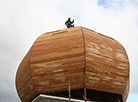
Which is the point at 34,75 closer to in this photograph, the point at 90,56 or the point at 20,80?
the point at 20,80

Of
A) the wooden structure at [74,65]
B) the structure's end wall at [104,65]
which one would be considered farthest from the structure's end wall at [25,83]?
the structure's end wall at [104,65]

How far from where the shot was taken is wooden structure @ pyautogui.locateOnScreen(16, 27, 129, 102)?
12.7 metres

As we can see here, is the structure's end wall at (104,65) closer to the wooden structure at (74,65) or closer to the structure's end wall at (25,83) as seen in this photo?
the wooden structure at (74,65)

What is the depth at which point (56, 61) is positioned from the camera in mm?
13125

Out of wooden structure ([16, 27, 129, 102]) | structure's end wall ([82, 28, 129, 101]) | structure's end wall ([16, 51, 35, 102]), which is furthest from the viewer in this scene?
structure's end wall ([16, 51, 35, 102])

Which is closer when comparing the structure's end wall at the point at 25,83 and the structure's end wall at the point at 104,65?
the structure's end wall at the point at 104,65

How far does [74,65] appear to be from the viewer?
12820 millimetres

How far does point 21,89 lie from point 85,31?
23.5ft

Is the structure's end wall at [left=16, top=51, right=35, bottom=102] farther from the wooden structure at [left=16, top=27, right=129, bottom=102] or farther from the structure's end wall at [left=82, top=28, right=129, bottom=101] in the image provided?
the structure's end wall at [left=82, top=28, right=129, bottom=101]

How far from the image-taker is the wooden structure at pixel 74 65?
12719 millimetres

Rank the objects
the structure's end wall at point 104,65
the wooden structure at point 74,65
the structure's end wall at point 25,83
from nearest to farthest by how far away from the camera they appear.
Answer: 1. the wooden structure at point 74,65
2. the structure's end wall at point 104,65
3. the structure's end wall at point 25,83

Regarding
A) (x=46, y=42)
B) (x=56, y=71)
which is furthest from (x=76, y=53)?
(x=46, y=42)

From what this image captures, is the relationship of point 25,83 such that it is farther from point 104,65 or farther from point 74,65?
point 104,65

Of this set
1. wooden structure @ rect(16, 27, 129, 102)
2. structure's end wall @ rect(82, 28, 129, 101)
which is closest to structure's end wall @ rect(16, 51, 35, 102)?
wooden structure @ rect(16, 27, 129, 102)
